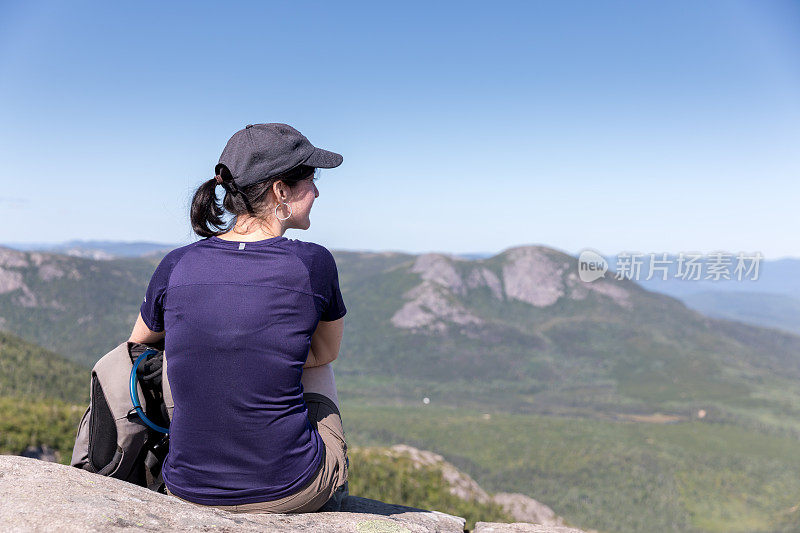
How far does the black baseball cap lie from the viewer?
3799 mm

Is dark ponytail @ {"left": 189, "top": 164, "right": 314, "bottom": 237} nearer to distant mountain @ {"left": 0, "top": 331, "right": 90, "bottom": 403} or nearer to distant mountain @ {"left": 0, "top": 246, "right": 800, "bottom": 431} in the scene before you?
distant mountain @ {"left": 0, "top": 331, "right": 90, "bottom": 403}

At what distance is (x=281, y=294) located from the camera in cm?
350

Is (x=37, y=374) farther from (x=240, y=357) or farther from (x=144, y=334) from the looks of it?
(x=240, y=357)

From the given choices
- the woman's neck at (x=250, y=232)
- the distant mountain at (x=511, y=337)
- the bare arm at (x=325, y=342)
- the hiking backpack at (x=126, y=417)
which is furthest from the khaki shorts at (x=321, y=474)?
the distant mountain at (x=511, y=337)

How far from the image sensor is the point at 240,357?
3.41m

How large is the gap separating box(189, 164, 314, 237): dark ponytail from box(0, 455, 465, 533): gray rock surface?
83.6 inches

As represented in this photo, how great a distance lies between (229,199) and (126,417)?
2035 millimetres

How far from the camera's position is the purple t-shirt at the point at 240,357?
342 centimetres

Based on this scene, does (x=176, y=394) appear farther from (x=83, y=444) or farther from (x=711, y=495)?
(x=711, y=495)

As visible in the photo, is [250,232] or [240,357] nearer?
[240,357]

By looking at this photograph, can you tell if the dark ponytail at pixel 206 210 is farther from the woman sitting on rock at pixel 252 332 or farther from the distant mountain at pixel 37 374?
the distant mountain at pixel 37 374

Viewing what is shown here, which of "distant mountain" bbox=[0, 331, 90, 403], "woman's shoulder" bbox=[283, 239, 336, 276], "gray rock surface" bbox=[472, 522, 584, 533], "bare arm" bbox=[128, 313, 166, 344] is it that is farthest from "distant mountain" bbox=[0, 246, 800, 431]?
"woman's shoulder" bbox=[283, 239, 336, 276]

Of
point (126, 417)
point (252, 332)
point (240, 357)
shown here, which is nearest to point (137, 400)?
point (126, 417)

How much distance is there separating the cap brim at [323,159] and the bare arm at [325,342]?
1262 millimetres
